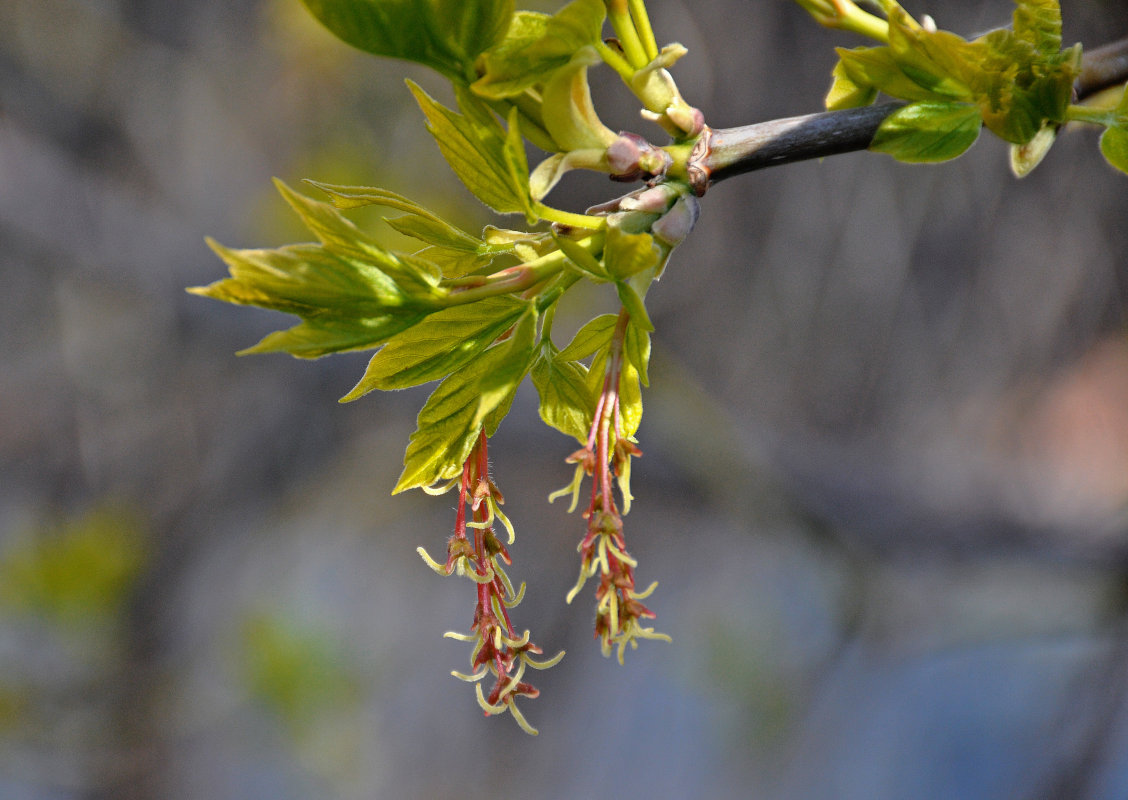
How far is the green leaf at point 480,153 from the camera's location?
24 centimetres

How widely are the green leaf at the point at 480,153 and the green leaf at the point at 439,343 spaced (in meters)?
0.03

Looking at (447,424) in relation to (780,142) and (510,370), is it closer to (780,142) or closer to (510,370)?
(510,370)

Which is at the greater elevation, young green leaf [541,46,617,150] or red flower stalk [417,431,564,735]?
young green leaf [541,46,617,150]

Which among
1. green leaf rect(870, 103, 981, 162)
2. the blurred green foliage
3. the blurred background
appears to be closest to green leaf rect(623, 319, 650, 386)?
green leaf rect(870, 103, 981, 162)

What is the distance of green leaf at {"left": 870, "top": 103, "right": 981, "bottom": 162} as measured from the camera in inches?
10.4

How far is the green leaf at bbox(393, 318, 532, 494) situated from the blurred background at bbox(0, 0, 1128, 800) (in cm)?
93

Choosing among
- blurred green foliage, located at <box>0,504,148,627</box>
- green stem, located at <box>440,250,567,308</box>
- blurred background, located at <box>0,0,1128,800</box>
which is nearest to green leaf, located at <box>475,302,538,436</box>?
green stem, located at <box>440,250,567,308</box>

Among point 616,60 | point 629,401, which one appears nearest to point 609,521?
point 629,401

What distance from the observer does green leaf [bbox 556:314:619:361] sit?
0.28 metres

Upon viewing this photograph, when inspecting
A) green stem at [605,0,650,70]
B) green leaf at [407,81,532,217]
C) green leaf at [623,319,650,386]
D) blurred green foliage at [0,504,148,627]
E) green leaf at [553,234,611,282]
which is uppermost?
green stem at [605,0,650,70]

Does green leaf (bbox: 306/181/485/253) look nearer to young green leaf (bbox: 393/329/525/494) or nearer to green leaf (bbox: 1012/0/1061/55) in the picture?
young green leaf (bbox: 393/329/525/494)

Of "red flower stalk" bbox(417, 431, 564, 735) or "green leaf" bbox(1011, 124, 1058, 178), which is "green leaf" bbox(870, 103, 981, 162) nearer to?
"green leaf" bbox(1011, 124, 1058, 178)

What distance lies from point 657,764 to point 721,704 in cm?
29

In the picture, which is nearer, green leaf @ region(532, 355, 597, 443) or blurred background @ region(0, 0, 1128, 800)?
green leaf @ region(532, 355, 597, 443)
